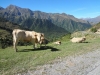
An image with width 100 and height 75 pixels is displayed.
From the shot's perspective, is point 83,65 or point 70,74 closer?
point 70,74

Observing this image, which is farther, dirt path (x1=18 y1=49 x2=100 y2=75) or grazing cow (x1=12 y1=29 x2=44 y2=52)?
grazing cow (x1=12 y1=29 x2=44 y2=52)

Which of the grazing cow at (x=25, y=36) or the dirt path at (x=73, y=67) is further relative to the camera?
the grazing cow at (x=25, y=36)

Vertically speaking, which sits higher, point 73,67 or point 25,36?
point 25,36

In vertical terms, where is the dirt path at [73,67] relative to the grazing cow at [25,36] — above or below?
below

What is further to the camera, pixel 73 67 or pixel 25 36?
pixel 25 36

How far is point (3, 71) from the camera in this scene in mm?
15438

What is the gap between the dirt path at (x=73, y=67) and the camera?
16.6 m

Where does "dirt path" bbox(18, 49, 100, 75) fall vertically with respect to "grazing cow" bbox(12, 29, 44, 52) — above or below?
below

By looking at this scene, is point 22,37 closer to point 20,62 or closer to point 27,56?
point 27,56

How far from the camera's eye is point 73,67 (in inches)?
730

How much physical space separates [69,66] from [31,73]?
497 cm

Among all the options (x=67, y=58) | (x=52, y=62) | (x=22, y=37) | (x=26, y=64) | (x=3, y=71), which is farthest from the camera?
(x=22, y=37)

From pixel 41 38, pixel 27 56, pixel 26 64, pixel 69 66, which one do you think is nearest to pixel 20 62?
pixel 26 64

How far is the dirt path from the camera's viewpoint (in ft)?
54.5
